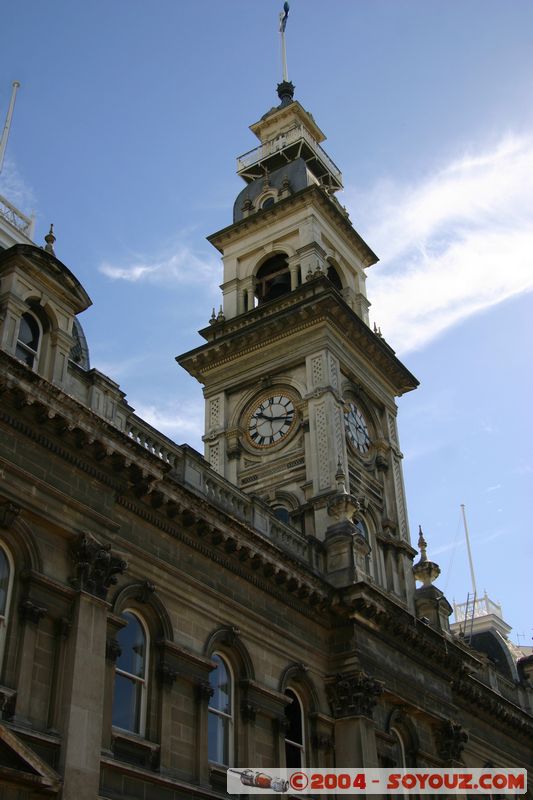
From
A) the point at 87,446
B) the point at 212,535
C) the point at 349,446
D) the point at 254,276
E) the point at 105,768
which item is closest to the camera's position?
the point at 105,768

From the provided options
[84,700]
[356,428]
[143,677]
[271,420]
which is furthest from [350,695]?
[356,428]

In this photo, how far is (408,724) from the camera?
29.0m

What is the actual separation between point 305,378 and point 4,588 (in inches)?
726

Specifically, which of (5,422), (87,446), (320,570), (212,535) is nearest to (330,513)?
(320,570)

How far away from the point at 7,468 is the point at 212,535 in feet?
20.9

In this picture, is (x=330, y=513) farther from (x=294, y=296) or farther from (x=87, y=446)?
(x=87, y=446)

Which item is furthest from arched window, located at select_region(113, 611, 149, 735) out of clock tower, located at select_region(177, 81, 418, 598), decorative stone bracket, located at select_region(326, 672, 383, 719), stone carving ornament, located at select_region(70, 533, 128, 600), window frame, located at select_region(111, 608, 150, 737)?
clock tower, located at select_region(177, 81, 418, 598)

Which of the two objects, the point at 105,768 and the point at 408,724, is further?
the point at 408,724

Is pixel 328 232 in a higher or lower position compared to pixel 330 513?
higher

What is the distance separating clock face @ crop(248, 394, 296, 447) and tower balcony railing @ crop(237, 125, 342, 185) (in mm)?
14105

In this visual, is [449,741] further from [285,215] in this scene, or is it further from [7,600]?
[285,215]

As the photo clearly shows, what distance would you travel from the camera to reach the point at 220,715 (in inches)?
878


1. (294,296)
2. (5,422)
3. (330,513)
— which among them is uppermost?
(294,296)

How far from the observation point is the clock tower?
33.0m
